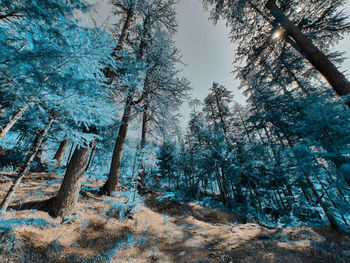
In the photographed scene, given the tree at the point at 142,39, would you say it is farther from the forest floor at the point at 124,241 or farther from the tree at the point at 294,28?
the tree at the point at 294,28

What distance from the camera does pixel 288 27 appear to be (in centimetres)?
502

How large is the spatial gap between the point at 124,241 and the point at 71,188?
2.58 meters

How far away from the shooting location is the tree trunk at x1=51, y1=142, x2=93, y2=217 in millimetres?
4234

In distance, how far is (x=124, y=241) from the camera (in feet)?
13.8

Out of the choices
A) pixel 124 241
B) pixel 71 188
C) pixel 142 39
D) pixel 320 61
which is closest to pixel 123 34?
pixel 142 39

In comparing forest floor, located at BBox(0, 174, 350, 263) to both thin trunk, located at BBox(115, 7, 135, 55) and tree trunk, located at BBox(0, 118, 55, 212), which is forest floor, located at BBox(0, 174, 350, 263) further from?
thin trunk, located at BBox(115, 7, 135, 55)

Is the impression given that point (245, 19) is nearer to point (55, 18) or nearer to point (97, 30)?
point (97, 30)

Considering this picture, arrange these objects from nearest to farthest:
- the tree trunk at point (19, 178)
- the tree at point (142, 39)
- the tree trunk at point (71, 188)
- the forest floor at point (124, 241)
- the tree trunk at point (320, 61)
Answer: the forest floor at point (124, 241)
the tree trunk at point (19, 178)
the tree trunk at point (320, 61)
the tree trunk at point (71, 188)
the tree at point (142, 39)

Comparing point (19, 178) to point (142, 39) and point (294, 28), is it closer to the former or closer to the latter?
point (142, 39)

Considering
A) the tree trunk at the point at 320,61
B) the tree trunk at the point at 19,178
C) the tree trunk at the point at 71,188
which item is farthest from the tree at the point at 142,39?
the tree trunk at the point at 320,61

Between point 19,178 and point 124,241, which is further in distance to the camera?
point 124,241

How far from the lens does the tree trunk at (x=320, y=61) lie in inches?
152

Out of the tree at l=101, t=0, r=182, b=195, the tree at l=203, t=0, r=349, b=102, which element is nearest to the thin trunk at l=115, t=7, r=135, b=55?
the tree at l=101, t=0, r=182, b=195

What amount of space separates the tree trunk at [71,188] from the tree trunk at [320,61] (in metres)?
8.00
